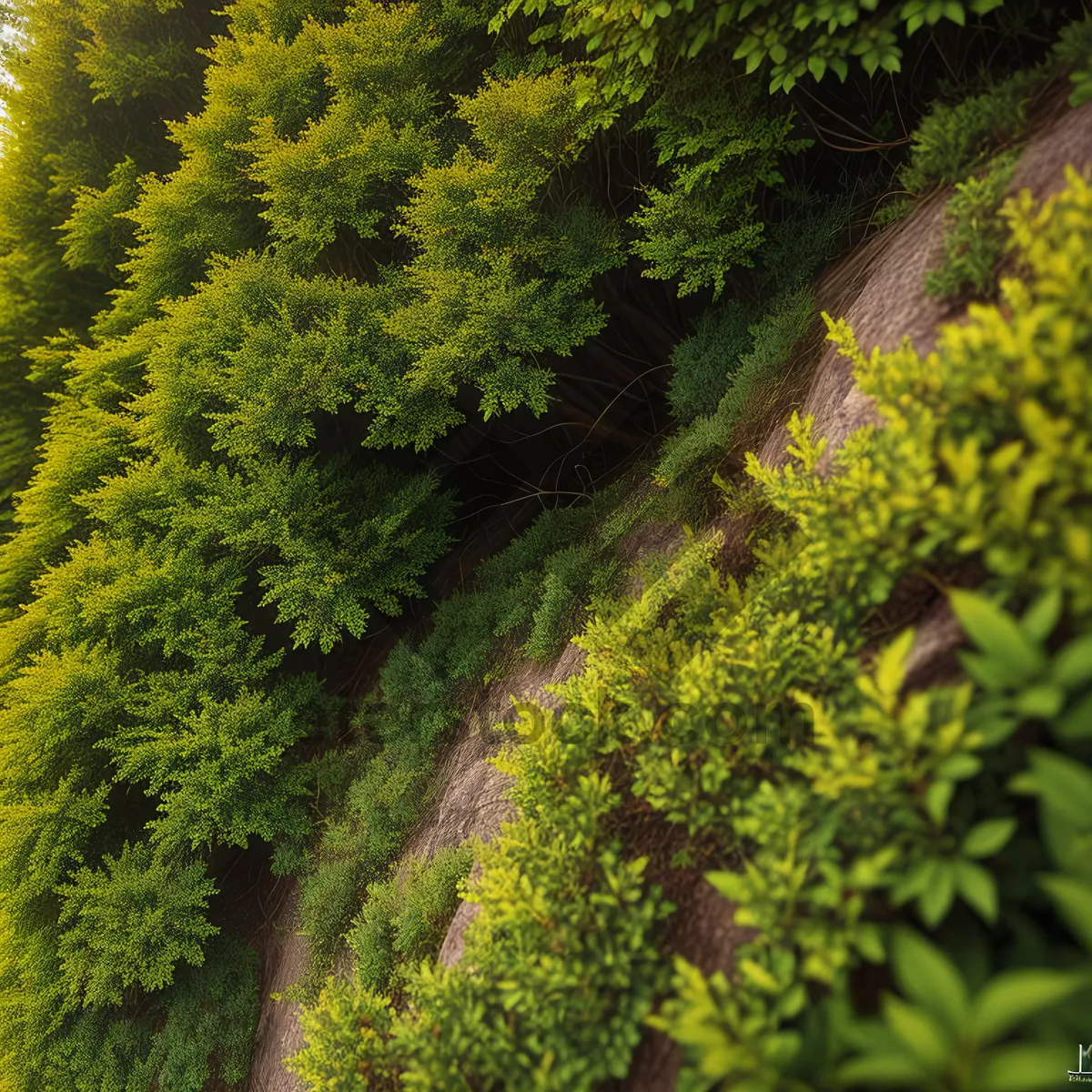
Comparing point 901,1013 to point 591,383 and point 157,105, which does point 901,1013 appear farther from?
point 157,105

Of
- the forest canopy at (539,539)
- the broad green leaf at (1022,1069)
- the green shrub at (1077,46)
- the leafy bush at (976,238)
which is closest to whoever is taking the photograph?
the broad green leaf at (1022,1069)

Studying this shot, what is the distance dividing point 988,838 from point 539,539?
4548 millimetres

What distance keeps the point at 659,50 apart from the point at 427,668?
4.76 meters

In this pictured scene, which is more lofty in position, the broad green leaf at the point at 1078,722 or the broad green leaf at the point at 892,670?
the broad green leaf at the point at 892,670

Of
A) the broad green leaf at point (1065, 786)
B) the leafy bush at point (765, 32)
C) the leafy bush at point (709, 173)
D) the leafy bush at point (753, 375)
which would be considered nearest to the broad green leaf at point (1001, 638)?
the broad green leaf at point (1065, 786)

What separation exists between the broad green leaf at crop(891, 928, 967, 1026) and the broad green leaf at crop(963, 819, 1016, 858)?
0.59ft

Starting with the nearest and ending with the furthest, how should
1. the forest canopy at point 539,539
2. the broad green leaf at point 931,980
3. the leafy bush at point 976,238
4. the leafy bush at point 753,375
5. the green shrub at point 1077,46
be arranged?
the broad green leaf at point 931,980
the forest canopy at point 539,539
the leafy bush at point 976,238
the green shrub at point 1077,46
the leafy bush at point 753,375

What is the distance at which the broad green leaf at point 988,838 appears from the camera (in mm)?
971

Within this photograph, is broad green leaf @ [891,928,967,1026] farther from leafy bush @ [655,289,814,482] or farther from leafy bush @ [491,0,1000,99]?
leafy bush @ [655,289,814,482]

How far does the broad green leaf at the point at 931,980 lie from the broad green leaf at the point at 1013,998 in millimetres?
27

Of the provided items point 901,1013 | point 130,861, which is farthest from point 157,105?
point 901,1013

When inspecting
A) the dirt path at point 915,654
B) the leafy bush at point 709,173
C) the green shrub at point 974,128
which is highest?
the leafy bush at point 709,173

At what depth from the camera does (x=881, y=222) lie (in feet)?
10.9

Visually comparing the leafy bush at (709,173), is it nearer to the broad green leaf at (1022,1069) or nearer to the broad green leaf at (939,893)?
the broad green leaf at (939,893)
